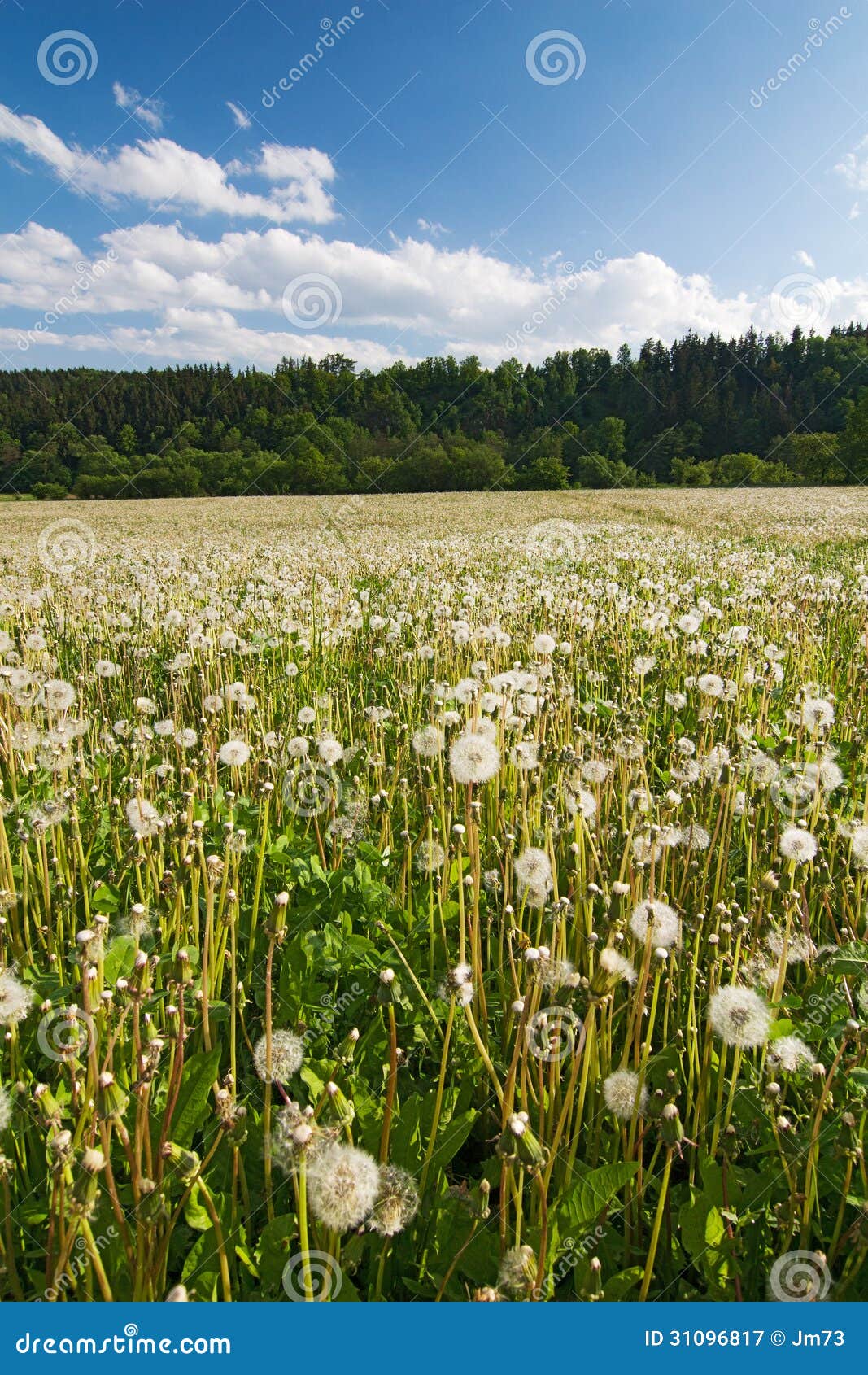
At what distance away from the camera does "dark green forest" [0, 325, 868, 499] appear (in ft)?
247

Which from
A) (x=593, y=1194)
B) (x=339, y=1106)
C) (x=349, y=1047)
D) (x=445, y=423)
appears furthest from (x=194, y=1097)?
(x=445, y=423)

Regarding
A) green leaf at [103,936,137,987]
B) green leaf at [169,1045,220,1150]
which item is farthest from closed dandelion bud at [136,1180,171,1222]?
green leaf at [103,936,137,987]

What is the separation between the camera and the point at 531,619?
24.4ft

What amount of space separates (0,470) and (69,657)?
93.8 metres

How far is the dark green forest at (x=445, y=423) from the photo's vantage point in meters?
75.2

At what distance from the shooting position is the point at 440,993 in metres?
2.09

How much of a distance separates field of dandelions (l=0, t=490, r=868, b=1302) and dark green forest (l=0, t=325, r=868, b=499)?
2643 inches

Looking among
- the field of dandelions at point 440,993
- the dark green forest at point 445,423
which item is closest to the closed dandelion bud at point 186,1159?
the field of dandelions at point 440,993

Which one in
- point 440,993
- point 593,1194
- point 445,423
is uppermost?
point 445,423

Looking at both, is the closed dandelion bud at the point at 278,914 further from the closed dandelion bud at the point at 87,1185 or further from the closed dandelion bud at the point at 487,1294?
the closed dandelion bud at the point at 487,1294

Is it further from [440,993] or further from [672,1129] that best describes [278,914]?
[672,1129]

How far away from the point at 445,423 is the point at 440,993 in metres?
104
